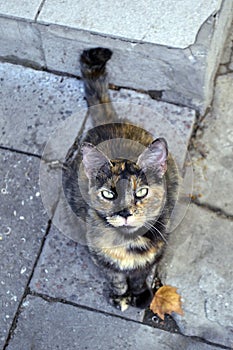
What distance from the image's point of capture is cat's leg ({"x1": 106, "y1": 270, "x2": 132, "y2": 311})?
243 centimetres

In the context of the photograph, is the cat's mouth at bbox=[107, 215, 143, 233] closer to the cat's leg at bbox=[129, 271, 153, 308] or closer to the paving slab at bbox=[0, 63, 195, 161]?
the cat's leg at bbox=[129, 271, 153, 308]

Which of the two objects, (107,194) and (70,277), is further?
(70,277)

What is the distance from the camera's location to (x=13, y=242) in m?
Answer: 2.67

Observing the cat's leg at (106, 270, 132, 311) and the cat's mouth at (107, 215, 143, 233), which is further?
the cat's leg at (106, 270, 132, 311)

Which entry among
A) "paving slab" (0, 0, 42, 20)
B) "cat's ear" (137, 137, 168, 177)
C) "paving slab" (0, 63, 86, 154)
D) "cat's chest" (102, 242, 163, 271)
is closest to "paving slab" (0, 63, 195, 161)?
"paving slab" (0, 63, 86, 154)

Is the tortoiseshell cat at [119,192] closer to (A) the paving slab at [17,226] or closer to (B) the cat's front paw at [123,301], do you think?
(B) the cat's front paw at [123,301]

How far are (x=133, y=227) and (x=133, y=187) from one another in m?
0.22

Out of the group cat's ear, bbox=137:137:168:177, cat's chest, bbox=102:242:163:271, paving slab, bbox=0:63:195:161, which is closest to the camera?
cat's ear, bbox=137:137:168:177

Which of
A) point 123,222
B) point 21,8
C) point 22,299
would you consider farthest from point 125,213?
point 21,8

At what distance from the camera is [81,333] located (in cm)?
248

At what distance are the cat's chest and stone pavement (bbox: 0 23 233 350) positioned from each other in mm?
308

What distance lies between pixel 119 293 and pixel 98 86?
996mm

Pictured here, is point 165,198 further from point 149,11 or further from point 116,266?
point 149,11

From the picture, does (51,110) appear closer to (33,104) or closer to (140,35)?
(33,104)
